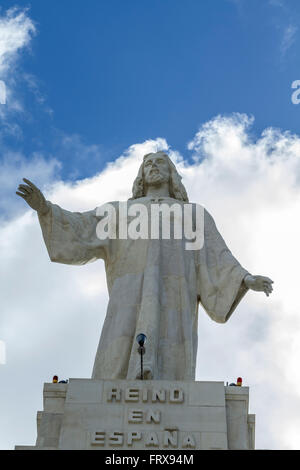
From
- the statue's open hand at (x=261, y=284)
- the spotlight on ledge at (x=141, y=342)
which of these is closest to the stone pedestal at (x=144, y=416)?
the spotlight on ledge at (x=141, y=342)

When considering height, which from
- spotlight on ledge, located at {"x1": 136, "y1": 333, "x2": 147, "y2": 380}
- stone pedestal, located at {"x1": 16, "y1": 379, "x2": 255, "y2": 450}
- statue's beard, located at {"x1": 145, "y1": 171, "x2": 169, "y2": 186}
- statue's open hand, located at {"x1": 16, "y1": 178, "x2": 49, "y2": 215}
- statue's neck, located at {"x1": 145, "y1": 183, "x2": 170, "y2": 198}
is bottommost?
stone pedestal, located at {"x1": 16, "y1": 379, "x2": 255, "y2": 450}

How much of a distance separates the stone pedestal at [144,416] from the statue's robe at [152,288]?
2.85ft

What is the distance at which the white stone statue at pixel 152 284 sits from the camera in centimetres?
1767

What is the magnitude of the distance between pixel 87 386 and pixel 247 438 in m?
2.89

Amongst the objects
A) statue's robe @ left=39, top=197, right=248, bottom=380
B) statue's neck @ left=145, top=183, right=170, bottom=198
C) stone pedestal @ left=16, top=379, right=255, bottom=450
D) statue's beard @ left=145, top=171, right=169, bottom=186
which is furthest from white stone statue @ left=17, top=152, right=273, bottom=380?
stone pedestal @ left=16, top=379, right=255, bottom=450

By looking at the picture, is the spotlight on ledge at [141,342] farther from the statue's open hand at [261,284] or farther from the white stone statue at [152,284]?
the statue's open hand at [261,284]

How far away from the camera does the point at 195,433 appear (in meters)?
15.5

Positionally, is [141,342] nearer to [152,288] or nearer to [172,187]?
[152,288]

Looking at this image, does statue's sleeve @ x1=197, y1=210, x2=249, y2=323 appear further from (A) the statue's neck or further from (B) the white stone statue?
(A) the statue's neck

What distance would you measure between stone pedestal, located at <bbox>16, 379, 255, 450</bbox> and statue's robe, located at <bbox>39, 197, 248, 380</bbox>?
868mm

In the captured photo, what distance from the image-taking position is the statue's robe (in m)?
17.7

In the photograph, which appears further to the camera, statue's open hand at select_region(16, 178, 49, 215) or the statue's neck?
the statue's neck
